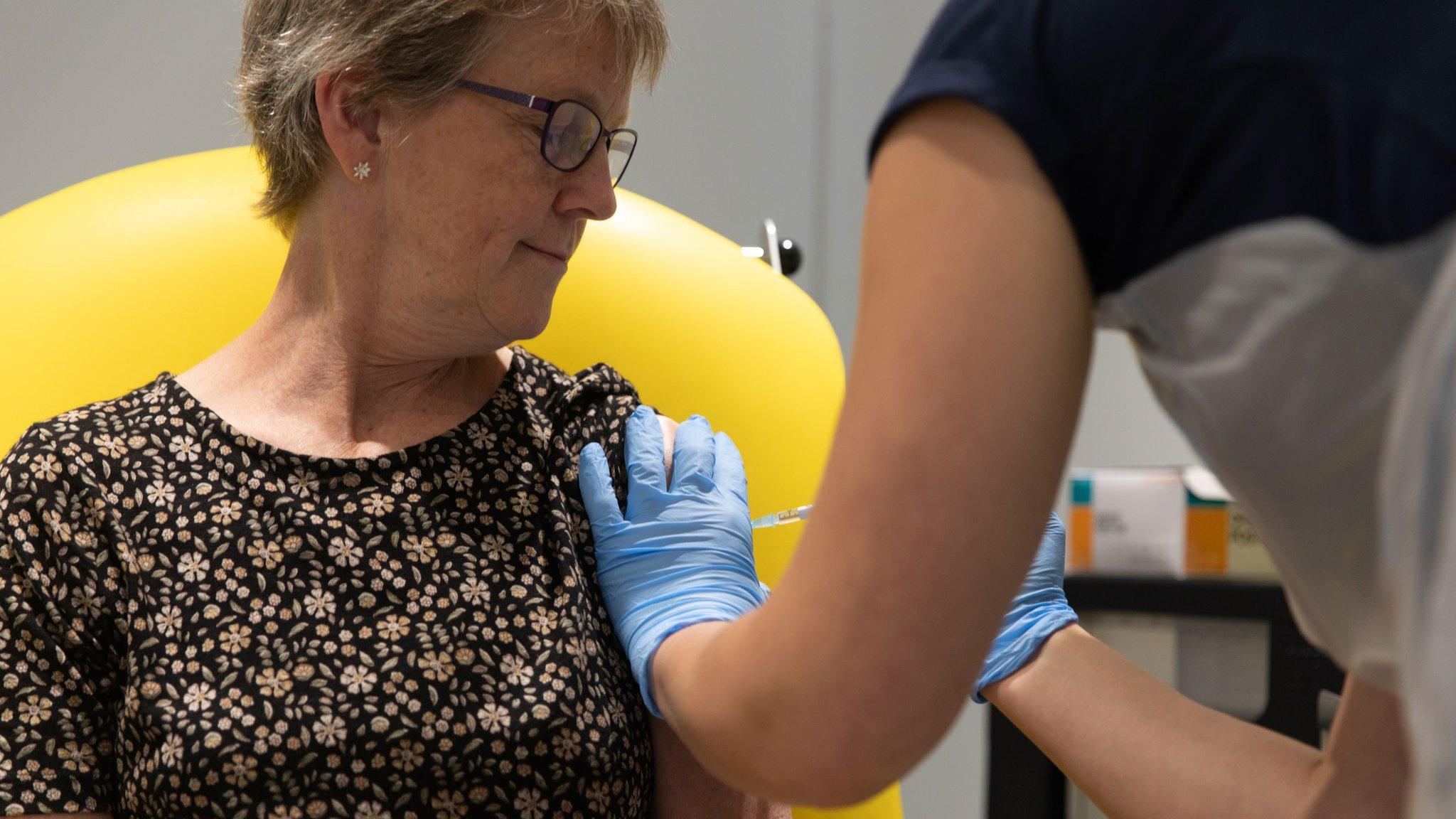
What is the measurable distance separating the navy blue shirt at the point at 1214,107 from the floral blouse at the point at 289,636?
2.49 feet

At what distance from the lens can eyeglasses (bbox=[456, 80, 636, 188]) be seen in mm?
1263

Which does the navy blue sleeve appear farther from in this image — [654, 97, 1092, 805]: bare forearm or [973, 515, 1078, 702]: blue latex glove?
[973, 515, 1078, 702]: blue latex glove

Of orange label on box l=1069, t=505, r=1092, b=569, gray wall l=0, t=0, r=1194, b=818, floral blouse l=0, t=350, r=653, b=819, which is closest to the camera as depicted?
floral blouse l=0, t=350, r=653, b=819

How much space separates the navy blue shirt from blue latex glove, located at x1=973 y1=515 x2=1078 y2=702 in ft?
1.76

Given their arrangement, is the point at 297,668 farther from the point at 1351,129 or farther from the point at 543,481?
the point at 1351,129

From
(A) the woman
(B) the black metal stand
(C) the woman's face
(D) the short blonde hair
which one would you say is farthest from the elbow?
(B) the black metal stand

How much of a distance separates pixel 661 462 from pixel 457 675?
291 millimetres

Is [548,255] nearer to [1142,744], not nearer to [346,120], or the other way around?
[346,120]

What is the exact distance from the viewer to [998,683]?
1.17m

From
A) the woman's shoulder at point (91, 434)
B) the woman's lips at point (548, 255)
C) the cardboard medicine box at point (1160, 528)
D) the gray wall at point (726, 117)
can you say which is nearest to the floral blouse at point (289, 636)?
the woman's shoulder at point (91, 434)

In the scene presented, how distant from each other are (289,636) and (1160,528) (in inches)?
71.0

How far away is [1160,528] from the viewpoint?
2.50 metres

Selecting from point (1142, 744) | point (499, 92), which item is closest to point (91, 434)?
point (499, 92)

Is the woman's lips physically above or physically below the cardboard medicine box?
above
